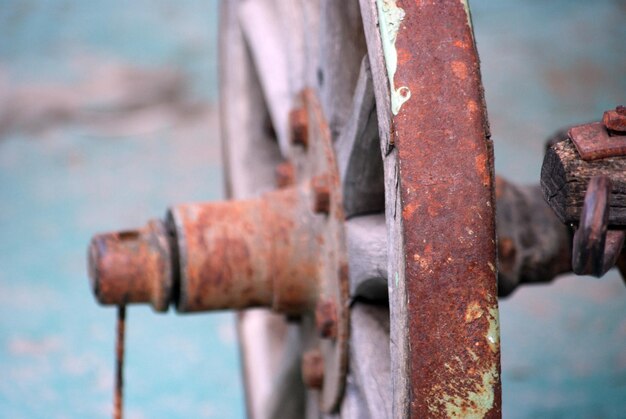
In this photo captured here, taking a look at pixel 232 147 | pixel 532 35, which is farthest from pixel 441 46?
pixel 532 35

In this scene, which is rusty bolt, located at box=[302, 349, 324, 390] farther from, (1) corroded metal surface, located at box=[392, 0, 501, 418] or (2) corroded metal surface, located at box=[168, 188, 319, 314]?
(1) corroded metal surface, located at box=[392, 0, 501, 418]

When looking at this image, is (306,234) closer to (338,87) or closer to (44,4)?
(338,87)

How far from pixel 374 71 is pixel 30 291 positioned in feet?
5.30

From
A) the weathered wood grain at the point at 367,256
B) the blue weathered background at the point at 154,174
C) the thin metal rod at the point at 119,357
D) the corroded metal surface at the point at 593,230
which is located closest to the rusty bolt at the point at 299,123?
the weathered wood grain at the point at 367,256

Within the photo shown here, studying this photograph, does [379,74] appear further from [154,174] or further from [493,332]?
[154,174]

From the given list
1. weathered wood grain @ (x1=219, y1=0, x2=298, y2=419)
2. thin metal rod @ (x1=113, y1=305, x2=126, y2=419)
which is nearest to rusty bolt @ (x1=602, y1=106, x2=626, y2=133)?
thin metal rod @ (x1=113, y1=305, x2=126, y2=419)

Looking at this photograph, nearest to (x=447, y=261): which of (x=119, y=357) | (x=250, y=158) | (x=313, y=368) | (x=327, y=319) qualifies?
(x=327, y=319)

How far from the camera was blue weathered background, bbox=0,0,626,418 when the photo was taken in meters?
1.95

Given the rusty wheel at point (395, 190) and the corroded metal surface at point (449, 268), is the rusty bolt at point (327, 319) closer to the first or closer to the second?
the rusty wheel at point (395, 190)

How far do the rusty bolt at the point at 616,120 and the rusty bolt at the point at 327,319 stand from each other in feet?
1.45

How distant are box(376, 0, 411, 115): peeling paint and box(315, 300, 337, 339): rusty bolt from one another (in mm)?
374

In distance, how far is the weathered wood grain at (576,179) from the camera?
28.9 inches

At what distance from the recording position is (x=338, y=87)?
111 cm

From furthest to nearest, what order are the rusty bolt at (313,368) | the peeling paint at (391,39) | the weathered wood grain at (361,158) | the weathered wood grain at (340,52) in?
the rusty bolt at (313,368), the weathered wood grain at (340,52), the weathered wood grain at (361,158), the peeling paint at (391,39)
